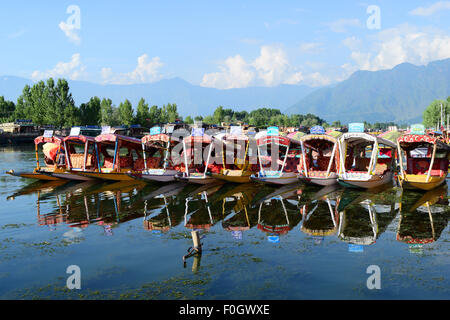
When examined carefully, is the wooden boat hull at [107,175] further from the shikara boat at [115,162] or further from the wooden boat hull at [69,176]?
the wooden boat hull at [69,176]

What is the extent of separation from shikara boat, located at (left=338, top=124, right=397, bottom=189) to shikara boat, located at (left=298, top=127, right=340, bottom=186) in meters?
0.77

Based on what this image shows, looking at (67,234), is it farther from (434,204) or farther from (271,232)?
(434,204)

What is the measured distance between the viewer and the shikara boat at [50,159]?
3197cm

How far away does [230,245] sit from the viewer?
15.8 m

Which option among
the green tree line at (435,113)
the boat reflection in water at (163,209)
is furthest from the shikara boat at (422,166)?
the green tree line at (435,113)

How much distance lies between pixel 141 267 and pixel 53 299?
119 inches

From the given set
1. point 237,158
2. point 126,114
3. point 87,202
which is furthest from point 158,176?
point 126,114

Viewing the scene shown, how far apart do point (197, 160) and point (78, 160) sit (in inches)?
403

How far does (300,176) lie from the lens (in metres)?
27.1

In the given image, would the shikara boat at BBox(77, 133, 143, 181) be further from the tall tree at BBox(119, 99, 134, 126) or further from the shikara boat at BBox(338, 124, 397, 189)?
the tall tree at BBox(119, 99, 134, 126)

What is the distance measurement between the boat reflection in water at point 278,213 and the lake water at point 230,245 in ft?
0.21

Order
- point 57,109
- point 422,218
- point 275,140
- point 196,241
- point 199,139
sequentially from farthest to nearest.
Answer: point 57,109
point 199,139
point 275,140
point 422,218
point 196,241

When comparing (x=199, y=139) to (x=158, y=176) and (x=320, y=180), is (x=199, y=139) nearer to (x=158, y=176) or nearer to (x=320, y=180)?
(x=158, y=176)

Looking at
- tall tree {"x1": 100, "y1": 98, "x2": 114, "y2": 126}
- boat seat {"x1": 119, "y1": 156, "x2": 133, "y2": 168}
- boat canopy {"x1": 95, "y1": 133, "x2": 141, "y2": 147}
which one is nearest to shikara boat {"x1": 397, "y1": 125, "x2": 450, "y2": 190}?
boat canopy {"x1": 95, "y1": 133, "x2": 141, "y2": 147}
